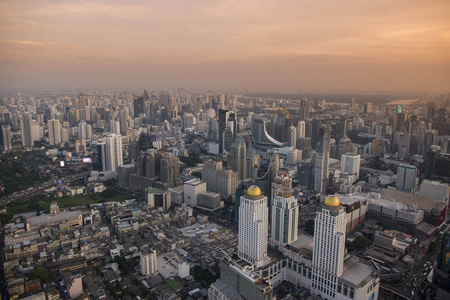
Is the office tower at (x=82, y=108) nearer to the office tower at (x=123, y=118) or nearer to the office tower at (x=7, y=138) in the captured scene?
the office tower at (x=123, y=118)

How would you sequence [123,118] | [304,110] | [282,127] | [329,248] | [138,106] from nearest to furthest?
[329,248] → [304,110] → [282,127] → [123,118] → [138,106]

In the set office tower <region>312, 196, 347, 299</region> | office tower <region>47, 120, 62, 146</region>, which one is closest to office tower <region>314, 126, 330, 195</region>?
office tower <region>312, 196, 347, 299</region>

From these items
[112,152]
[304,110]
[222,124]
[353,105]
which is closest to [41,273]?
[112,152]

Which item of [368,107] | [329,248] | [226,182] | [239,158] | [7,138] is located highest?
[368,107]

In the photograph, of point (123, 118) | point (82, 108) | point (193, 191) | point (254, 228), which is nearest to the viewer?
point (254, 228)

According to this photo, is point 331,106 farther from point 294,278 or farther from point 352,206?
point 294,278

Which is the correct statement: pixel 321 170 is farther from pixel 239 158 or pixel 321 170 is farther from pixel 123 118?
pixel 123 118
